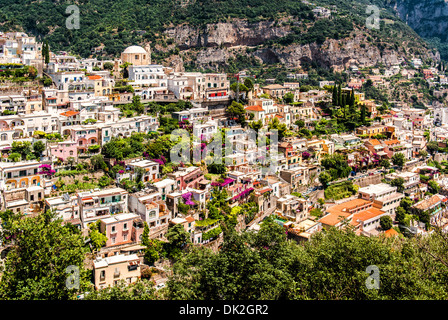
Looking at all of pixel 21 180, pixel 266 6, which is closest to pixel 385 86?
pixel 266 6

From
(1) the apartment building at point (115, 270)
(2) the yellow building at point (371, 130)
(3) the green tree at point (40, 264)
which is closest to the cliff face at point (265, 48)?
(2) the yellow building at point (371, 130)

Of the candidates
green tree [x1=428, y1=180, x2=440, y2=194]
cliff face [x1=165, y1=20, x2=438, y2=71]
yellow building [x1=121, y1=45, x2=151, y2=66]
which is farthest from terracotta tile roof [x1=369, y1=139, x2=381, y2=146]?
cliff face [x1=165, y1=20, x2=438, y2=71]

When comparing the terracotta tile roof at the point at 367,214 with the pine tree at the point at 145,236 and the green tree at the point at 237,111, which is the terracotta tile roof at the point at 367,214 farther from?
the pine tree at the point at 145,236

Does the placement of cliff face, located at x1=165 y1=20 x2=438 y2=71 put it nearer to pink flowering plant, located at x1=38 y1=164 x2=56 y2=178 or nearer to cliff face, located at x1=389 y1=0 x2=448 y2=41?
pink flowering plant, located at x1=38 y1=164 x2=56 y2=178

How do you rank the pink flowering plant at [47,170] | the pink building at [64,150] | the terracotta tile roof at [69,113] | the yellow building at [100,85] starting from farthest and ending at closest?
the yellow building at [100,85]
the terracotta tile roof at [69,113]
the pink building at [64,150]
the pink flowering plant at [47,170]

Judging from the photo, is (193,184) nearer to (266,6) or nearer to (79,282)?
(79,282)

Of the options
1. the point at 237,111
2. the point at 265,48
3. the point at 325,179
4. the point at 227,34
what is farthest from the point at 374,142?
the point at 227,34

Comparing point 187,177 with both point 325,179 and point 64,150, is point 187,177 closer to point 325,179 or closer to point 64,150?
point 64,150
